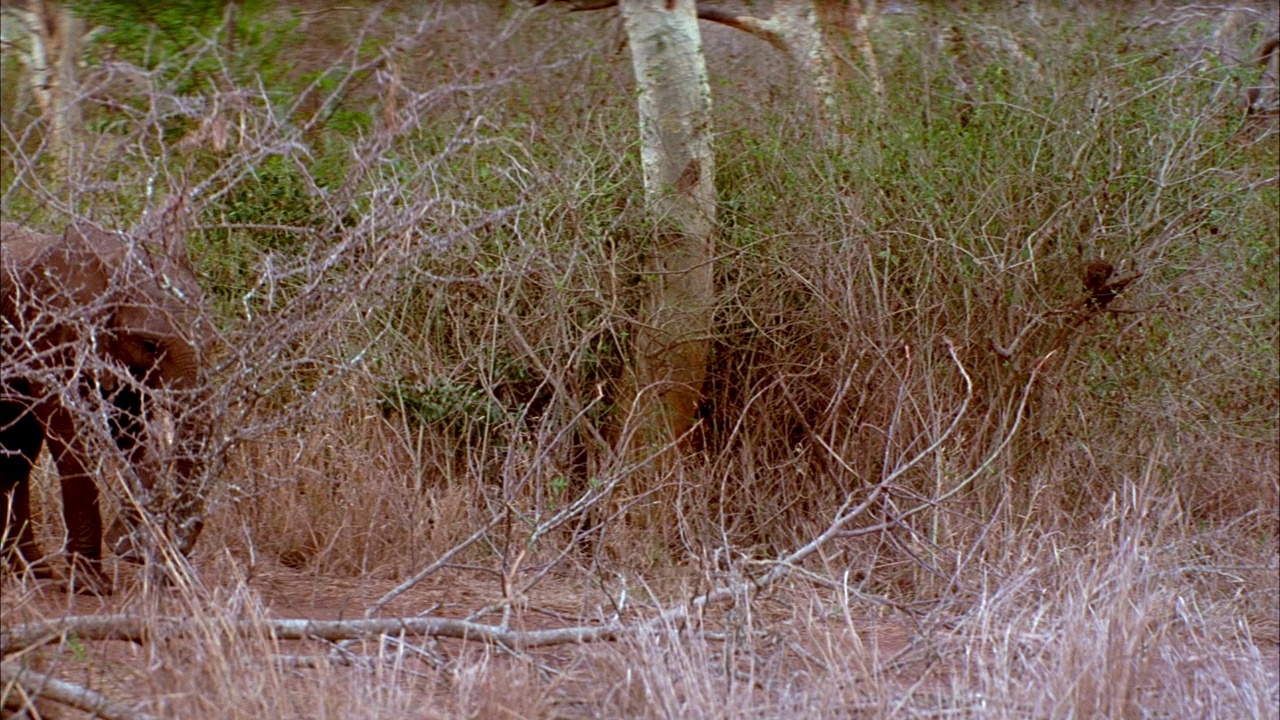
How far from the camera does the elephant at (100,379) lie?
5.06 meters

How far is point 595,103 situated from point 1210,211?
12.2ft

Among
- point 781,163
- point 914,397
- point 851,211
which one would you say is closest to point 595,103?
point 781,163

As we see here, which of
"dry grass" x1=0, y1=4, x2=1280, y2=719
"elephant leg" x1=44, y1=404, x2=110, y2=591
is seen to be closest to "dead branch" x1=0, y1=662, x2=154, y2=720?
"dry grass" x1=0, y1=4, x2=1280, y2=719

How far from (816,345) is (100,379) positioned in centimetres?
410

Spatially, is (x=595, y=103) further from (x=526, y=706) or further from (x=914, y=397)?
(x=526, y=706)

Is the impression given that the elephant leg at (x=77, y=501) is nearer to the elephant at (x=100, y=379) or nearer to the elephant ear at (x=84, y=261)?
the elephant at (x=100, y=379)

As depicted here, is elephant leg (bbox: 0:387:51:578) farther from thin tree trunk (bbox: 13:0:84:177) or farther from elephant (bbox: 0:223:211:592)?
thin tree trunk (bbox: 13:0:84:177)

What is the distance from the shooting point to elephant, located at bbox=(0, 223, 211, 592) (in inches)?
199

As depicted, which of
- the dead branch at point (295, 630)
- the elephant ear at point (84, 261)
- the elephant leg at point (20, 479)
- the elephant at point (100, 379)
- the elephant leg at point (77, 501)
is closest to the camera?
the dead branch at point (295, 630)

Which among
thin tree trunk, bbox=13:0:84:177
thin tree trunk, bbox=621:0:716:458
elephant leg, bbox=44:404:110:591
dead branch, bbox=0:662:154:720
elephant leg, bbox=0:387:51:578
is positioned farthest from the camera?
thin tree trunk, bbox=13:0:84:177

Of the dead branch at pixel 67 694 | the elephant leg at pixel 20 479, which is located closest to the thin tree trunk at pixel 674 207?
the elephant leg at pixel 20 479

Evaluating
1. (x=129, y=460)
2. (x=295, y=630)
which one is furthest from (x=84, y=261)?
(x=295, y=630)

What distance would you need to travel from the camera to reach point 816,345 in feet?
26.9

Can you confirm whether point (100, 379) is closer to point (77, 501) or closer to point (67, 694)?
point (77, 501)
